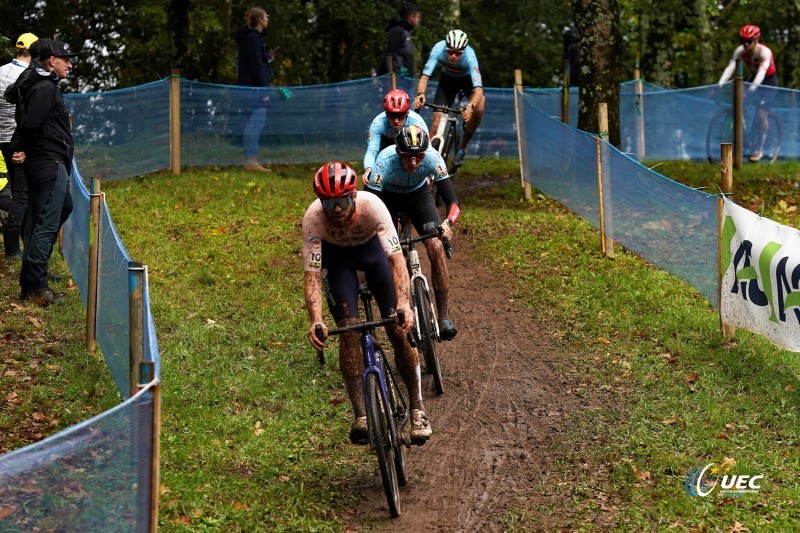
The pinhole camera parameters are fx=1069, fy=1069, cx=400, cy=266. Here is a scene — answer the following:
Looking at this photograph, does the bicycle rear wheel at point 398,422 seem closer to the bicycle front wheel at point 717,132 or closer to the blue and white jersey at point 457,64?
the blue and white jersey at point 457,64

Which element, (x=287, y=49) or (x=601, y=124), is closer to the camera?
(x=601, y=124)

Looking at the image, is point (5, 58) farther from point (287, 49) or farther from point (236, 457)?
point (287, 49)

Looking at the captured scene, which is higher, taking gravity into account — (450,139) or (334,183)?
(334,183)

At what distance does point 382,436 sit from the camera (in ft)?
21.5

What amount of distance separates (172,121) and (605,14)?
23.7 ft

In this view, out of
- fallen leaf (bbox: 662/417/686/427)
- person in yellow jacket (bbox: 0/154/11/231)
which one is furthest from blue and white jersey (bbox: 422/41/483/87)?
fallen leaf (bbox: 662/417/686/427)

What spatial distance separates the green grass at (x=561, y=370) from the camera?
22.5 feet

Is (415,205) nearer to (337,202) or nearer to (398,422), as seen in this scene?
(337,202)

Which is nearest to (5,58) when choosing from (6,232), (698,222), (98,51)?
(6,232)

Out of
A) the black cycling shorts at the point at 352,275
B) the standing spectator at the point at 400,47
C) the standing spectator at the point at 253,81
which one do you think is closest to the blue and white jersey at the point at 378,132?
the black cycling shorts at the point at 352,275

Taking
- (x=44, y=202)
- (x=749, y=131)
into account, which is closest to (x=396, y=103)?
(x=44, y=202)

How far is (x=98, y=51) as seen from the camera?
2319 cm

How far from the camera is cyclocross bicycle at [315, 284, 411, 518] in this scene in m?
6.55

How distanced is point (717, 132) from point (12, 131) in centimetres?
1200
